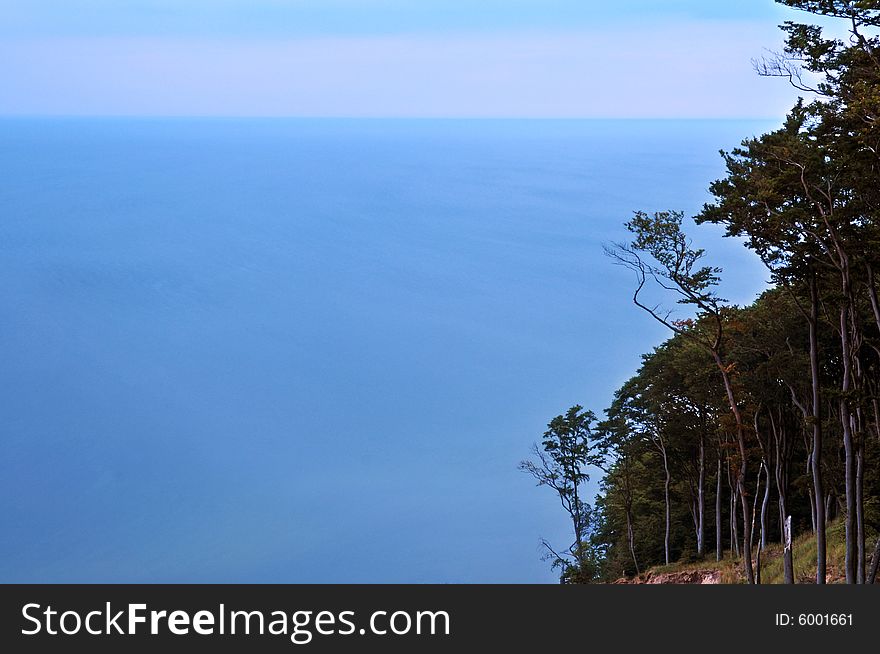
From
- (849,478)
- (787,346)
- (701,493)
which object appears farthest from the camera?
(701,493)

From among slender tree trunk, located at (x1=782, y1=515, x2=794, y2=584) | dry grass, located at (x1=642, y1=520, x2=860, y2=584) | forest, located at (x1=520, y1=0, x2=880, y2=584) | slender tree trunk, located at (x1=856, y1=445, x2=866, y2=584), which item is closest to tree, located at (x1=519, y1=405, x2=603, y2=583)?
forest, located at (x1=520, y1=0, x2=880, y2=584)

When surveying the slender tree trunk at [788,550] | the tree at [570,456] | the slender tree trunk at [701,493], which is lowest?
the slender tree trunk at [788,550]

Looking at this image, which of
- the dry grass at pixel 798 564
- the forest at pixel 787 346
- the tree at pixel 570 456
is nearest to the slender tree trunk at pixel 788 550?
the forest at pixel 787 346

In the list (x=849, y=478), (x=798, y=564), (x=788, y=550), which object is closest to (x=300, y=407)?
(x=798, y=564)

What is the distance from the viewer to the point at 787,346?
20.1 metres

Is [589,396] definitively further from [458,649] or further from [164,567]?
[458,649]

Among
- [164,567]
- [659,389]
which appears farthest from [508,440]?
[659,389]

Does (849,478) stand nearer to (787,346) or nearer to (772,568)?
(787,346)

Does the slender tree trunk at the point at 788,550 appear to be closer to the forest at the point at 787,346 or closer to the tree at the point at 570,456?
the forest at the point at 787,346

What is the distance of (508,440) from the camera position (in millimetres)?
119000

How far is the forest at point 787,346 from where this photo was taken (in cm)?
1447

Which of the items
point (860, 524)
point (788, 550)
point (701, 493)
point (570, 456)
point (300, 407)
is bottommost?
point (788, 550)

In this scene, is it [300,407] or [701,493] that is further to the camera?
[300,407]

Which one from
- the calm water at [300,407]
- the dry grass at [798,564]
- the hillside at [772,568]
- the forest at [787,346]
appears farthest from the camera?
the calm water at [300,407]
